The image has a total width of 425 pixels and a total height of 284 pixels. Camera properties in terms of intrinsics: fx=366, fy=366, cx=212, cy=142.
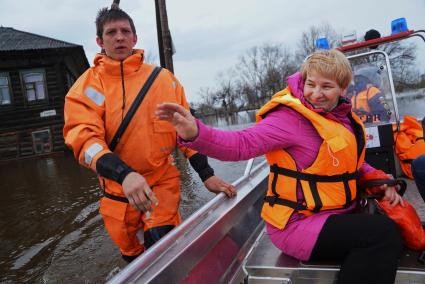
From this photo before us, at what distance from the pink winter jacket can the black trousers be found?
A: 0.20ft

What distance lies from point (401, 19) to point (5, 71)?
16938 millimetres

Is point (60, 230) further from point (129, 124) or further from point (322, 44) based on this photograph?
point (322, 44)

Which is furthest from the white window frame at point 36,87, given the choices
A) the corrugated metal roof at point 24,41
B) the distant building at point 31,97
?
the corrugated metal roof at point 24,41

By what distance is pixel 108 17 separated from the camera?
2.02 meters

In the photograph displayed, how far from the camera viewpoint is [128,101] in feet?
6.49

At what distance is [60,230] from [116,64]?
371 cm

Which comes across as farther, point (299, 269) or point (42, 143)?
point (42, 143)

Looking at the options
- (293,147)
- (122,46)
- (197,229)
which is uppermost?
(122,46)

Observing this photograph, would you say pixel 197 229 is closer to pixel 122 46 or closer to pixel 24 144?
pixel 122 46

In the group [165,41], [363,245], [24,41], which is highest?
[24,41]

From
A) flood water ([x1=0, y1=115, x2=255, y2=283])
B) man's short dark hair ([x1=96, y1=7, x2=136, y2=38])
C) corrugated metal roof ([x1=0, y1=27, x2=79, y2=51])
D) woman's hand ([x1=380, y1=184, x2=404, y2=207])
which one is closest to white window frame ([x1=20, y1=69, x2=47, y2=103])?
corrugated metal roof ([x1=0, y1=27, x2=79, y2=51])

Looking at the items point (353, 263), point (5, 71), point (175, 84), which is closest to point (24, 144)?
point (5, 71)

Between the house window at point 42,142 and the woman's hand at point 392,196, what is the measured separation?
16891 mm

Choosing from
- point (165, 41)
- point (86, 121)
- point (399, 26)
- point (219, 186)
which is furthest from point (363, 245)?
point (165, 41)
